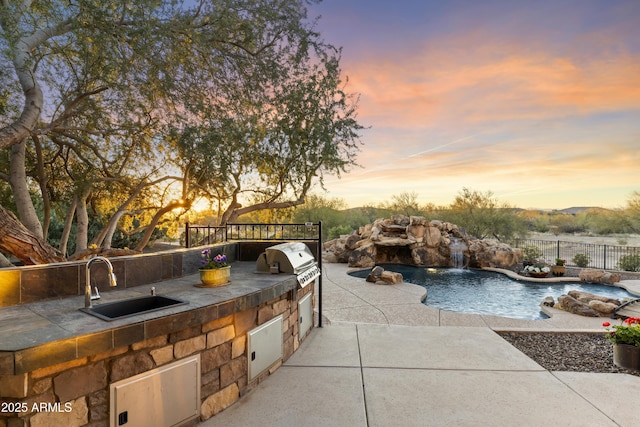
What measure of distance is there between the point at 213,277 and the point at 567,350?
4.96 metres

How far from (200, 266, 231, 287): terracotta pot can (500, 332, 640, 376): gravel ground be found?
403 cm

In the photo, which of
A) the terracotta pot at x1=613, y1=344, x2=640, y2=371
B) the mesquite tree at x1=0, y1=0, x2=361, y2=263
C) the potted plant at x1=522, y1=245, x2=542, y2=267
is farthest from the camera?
the potted plant at x1=522, y1=245, x2=542, y2=267

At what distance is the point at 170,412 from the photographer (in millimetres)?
2410

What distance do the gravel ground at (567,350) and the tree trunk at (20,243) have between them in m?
7.36

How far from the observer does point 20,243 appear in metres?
4.92

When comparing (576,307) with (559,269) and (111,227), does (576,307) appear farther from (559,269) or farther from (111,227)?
(111,227)

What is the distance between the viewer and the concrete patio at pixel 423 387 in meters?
2.84

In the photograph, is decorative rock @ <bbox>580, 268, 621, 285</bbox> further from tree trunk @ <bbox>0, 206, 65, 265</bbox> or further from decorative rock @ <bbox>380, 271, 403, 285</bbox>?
tree trunk @ <bbox>0, 206, 65, 265</bbox>

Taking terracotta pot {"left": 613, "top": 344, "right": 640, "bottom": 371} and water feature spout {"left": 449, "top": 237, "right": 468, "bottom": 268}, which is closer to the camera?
terracotta pot {"left": 613, "top": 344, "right": 640, "bottom": 371}

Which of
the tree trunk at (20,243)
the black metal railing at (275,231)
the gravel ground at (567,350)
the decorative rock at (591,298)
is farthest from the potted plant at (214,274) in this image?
the decorative rock at (591,298)

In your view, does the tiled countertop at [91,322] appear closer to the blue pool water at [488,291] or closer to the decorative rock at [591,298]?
the blue pool water at [488,291]

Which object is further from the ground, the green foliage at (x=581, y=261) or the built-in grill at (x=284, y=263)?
the built-in grill at (x=284, y=263)

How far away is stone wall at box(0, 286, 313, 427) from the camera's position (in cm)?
174

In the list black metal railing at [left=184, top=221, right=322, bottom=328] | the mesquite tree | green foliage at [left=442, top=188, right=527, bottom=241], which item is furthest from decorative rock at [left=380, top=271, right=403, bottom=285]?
green foliage at [left=442, top=188, right=527, bottom=241]
